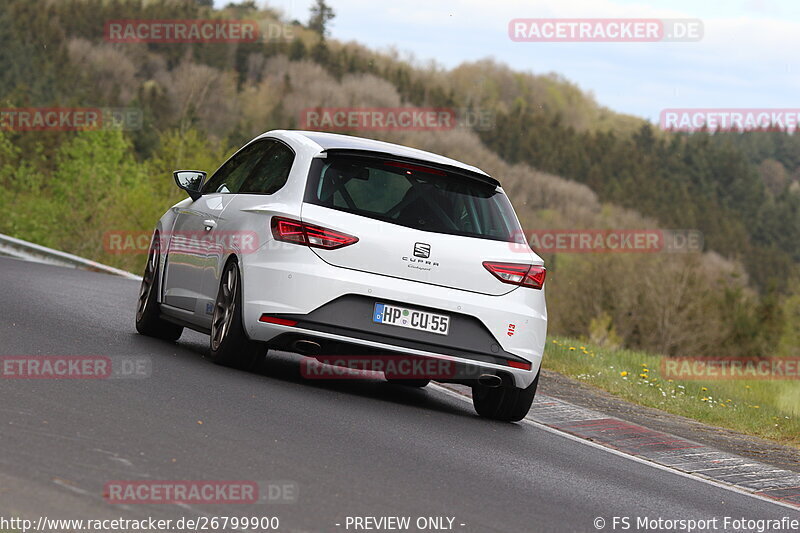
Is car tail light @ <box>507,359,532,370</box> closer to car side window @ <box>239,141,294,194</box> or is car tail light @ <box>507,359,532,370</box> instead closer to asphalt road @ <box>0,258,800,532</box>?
asphalt road @ <box>0,258,800,532</box>

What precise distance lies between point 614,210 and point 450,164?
491 ft

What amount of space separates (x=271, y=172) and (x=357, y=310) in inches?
58.6

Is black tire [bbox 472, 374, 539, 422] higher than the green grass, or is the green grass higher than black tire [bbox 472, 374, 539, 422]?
black tire [bbox 472, 374, 539, 422]

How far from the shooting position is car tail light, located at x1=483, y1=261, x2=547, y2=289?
29.1 feet

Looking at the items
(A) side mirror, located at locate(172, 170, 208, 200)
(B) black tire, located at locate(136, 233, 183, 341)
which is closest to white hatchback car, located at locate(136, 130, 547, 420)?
(A) side mirror, located at locate(172, 170, 208, 200)

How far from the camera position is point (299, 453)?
6473 millimetres

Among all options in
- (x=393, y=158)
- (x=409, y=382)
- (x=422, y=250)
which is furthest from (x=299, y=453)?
(x=409, y=382)

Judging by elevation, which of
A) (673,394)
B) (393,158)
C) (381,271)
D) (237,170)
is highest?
(393,158)

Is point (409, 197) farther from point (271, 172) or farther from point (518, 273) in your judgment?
point (271, 172)

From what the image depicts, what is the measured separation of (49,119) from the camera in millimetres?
113125

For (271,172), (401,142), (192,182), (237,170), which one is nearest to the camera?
(271,172)

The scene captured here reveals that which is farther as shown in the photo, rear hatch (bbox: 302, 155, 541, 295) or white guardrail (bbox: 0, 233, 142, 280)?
white guardrail (bbox: 0, 233, 142, 280)

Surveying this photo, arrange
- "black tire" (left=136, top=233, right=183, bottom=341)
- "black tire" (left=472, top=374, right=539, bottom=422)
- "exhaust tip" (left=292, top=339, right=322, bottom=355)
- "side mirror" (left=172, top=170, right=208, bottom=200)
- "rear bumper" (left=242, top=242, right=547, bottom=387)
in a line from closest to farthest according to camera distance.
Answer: "rear bumper" (left=242, top=242, right=547, bottom=387)
"exhaust tip" (left=292, top=339, right=322, bottom=355)
"black tire" (left=472, top=374, right=539, bottom=422)
"side mirror" (left=172, top=170, right=208, bottom=200)
"black tire" (left=136, top=233, right=183, bottom=341)

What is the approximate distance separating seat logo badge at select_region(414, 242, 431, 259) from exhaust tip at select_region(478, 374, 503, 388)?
0.95m
